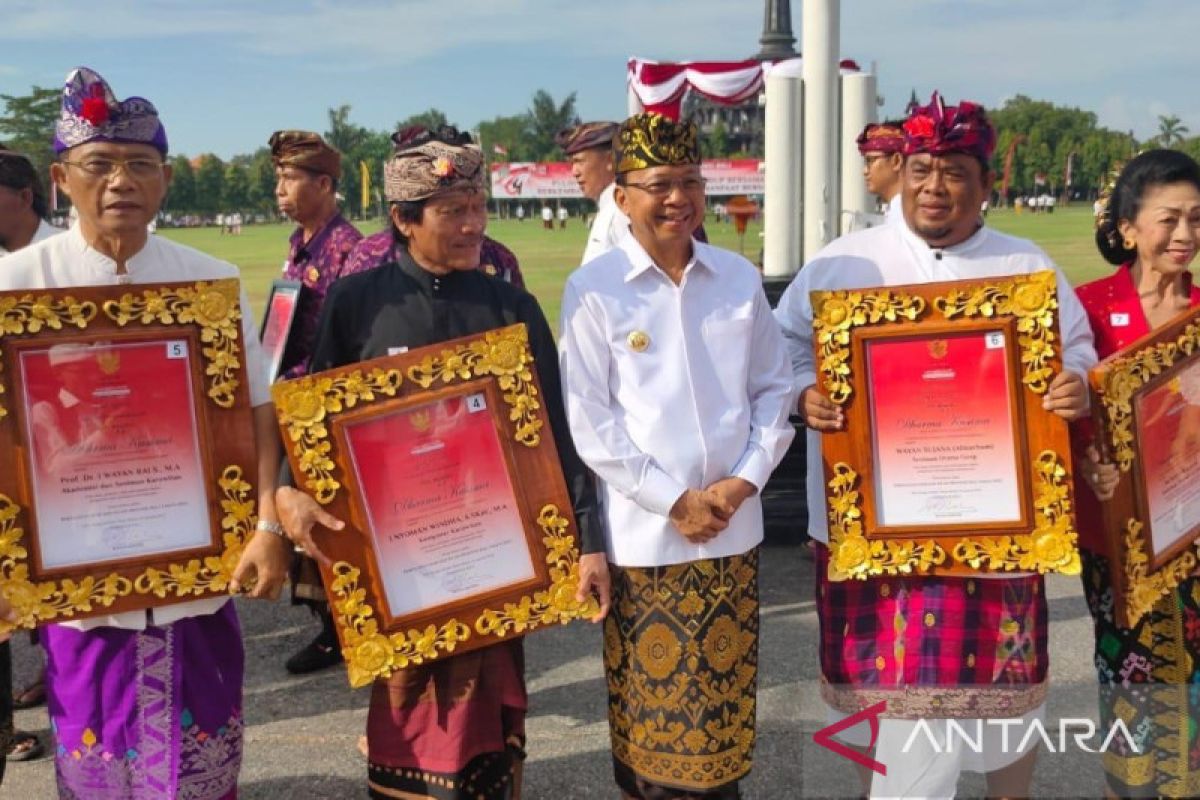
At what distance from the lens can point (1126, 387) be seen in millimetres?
2658

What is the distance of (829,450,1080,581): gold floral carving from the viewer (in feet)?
8.46

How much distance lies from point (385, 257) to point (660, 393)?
1.33 metres

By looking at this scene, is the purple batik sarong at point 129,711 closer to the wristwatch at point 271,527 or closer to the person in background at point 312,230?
the wristwatch at point 271,527

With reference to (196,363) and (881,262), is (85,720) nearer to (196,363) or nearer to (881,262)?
(196,363)

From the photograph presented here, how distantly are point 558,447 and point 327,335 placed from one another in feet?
2.07

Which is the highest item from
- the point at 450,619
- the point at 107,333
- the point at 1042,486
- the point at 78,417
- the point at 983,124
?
the point at 983,124

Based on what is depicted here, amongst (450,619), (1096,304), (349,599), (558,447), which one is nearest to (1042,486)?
(1096,304)

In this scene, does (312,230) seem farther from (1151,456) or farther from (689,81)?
(689,81)

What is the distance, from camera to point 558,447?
269 centimetres

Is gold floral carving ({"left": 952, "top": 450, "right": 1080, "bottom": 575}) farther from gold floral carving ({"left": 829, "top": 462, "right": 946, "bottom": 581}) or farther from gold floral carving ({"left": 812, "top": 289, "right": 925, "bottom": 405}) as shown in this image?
gold floral carving ({"left": 812, "top": 289, "right": 925, "bottom": 405})

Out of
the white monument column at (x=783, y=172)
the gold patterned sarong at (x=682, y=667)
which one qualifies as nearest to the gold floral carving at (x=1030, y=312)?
the gold patterned sarong at (x=682, y=667)

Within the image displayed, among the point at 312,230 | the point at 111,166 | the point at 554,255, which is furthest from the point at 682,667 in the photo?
the point at 554,255

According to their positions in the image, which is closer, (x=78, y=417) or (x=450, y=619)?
(x=78, y=417)

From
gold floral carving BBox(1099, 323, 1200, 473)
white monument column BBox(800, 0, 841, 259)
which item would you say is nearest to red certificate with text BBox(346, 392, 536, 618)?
gold floral carving BBox(1099, 323, 1200, 473)
